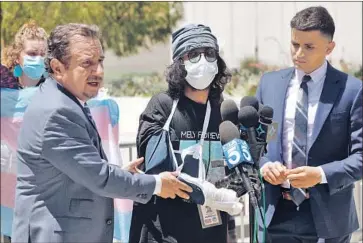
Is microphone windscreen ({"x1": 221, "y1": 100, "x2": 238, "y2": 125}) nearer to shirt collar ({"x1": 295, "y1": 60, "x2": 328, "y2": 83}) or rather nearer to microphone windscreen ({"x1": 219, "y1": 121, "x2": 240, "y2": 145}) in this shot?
microphone windscreen ({"x1": 219, "y1": 121, "x2": 240, "y2": 145})

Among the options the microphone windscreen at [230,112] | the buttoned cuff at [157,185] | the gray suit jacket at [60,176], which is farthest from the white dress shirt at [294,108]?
the gray suit jacket at [60,176]

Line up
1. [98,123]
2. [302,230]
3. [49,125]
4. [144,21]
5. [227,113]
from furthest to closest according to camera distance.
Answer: [144,21] < [98,123] < [302,230] < [227,113] < [49,125]

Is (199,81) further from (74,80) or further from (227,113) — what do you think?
(74,80)

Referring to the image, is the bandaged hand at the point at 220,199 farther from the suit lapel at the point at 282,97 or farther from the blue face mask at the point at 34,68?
the blue face mask at the point at 34,68

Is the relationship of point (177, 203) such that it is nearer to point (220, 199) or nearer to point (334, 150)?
point (220, 199)

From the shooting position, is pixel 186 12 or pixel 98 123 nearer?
pixel 98 123

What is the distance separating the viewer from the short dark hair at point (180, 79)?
3.42 m

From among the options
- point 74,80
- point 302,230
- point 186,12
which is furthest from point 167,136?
point 186,12

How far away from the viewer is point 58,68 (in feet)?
9.44

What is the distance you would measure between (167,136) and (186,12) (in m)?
18.7

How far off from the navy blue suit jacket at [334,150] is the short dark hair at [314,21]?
0.21m

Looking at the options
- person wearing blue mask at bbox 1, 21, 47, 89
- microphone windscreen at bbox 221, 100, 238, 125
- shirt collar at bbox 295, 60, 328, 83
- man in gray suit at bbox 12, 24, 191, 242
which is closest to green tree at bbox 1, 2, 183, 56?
person wearing blue mask at bbox 1, 21, 47, 89

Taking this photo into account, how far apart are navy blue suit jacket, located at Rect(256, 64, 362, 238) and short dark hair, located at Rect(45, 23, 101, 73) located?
3.93 ft

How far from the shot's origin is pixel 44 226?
9.09 feet
